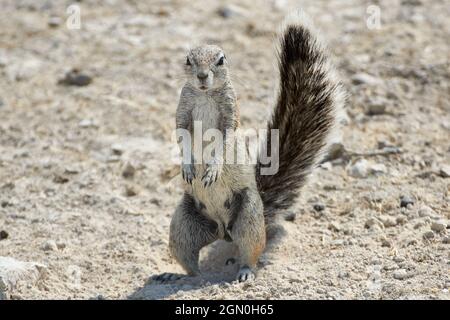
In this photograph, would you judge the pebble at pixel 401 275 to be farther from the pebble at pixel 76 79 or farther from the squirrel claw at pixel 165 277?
the pebble at pixel 76 79

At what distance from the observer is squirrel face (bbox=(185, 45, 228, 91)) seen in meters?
4.35

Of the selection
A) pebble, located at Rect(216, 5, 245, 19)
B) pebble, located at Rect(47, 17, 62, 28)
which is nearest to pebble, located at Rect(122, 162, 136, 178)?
pebble, located at Rect(216, 5, 245, 19)

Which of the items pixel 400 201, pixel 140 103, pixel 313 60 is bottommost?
pixel 400 201

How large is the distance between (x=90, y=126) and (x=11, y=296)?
2.34 meters

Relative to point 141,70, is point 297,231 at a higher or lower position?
lower

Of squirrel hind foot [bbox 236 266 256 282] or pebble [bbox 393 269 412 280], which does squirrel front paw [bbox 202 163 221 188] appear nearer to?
squirrel hind foot [bbox 236 266 256 282]

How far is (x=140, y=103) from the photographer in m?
6.82

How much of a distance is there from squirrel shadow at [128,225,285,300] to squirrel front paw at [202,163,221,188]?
59 centimetres

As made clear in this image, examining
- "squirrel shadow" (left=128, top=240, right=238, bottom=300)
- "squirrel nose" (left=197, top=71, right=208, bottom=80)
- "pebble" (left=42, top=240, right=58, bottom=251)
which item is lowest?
"squirrel shadow" (left=128, top=240, right=238, bottom=300)

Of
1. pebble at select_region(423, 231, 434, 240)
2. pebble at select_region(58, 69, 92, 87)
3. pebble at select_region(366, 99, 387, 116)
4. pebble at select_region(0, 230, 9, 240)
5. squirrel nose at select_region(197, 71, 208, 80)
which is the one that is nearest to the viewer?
squirrel nose at select_region(197, 71, 208, 80)

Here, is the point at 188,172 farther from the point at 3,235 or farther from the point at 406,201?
the point at 406,201
